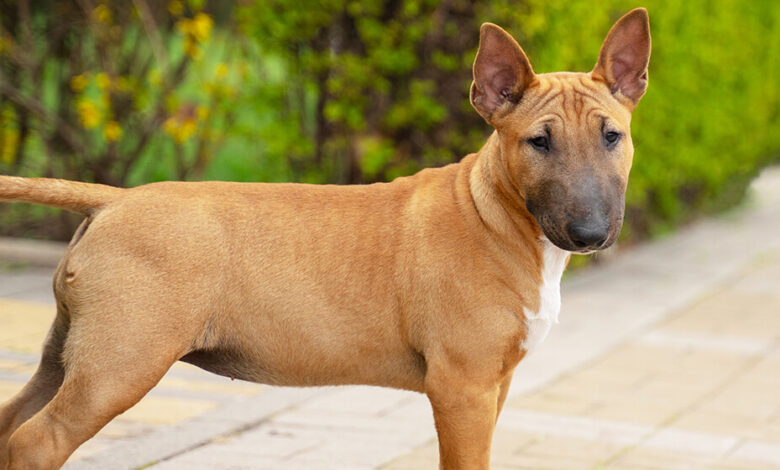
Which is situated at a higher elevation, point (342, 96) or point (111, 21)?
point (111, 21)

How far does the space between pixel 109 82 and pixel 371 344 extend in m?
5.22

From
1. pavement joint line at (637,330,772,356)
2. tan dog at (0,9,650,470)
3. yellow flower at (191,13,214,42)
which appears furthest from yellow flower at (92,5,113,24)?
tan dog at (0,9,650,470)

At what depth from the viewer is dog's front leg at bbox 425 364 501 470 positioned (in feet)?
12.4

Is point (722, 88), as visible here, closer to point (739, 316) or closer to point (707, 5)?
point (707, 5)

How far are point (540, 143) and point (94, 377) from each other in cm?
161

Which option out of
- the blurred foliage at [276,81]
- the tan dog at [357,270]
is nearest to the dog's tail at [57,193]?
the tan dog at [357,270]

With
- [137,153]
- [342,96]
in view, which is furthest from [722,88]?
[137,153]

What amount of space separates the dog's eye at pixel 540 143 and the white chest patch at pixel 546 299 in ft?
1.14

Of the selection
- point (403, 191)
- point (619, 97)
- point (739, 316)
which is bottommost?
point (403, 191)

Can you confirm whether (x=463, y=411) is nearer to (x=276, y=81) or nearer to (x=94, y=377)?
(x=94, y=377)

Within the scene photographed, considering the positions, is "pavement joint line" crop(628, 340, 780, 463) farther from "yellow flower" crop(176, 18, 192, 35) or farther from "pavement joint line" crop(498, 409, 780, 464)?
"yellow flower" crop(176, 18, 192, 35)

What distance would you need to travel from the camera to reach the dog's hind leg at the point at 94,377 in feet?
11.5

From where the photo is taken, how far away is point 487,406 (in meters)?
3.79

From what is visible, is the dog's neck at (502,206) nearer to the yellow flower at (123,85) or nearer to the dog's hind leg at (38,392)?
the dog's hind leg at (38,392)
